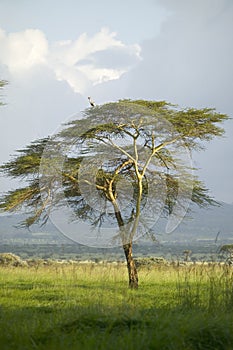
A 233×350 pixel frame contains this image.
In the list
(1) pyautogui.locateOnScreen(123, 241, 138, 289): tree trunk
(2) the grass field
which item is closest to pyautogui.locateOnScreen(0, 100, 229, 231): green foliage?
(1) pyautogui.locateOnScreen(123, 241, 138, 289): tree trunk

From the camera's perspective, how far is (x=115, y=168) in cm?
1638

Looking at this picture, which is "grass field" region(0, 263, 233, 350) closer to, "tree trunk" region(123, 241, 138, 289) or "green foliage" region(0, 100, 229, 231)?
"tree trunk" region(123, 241, 138, 289)

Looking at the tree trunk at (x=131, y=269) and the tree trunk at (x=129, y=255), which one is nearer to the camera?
the tree trunk at (x=131, y=269)

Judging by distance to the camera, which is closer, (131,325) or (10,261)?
(131,325)

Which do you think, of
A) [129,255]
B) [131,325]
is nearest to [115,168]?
[129,255]

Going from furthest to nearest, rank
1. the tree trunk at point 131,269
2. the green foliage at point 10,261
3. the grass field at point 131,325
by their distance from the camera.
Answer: the green foliage at point 10,261
the tree trunk at point 131,269
the grass field at point 131,325

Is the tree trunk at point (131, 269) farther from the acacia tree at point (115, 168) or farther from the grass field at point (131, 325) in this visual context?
the grass field at point (131, 325)

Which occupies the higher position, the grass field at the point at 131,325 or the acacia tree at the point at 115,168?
the acacia tree at the point at 115,168

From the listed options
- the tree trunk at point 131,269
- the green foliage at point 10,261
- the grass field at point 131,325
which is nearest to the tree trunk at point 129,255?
the tree trunk at point 131,269

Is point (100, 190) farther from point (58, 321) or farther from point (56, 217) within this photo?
point (58, 321)

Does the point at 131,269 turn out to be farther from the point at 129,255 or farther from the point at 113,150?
the point at 113,150

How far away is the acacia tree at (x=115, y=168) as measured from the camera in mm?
16172

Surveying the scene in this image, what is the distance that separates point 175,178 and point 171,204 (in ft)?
3.16

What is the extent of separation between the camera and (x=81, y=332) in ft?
20.6
